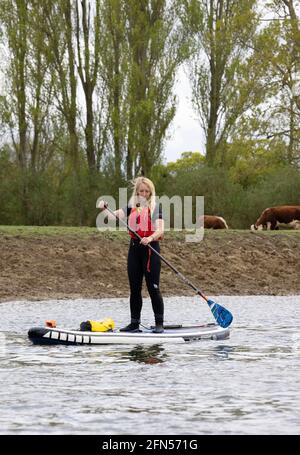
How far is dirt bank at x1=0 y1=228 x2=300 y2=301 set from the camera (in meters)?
24.9

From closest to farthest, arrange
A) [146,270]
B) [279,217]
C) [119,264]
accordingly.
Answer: [146,270] → [119,264] → [279,217]

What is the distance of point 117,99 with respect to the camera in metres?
40.1

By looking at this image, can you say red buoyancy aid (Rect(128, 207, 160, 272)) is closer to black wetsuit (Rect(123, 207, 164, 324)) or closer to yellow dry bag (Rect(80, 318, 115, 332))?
black wetsuit (Rect(123, 207, 164, 324))

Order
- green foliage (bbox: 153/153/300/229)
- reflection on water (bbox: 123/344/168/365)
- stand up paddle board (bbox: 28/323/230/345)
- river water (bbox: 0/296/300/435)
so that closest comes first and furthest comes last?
river water (bbox: 0/296/300/435) < reflection on water (bbox: 123/344/168/365) < stand up paddle board (bbox: 28/323/230/345) < green foliage (bbox: 153/153/300/229)

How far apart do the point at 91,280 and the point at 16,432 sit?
16.4 metres

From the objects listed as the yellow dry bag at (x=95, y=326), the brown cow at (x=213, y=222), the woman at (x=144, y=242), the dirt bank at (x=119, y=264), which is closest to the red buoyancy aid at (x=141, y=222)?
the woman at (x=144, y=242)

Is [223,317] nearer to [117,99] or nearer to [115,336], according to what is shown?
[115,336]

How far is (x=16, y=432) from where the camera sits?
9.29m

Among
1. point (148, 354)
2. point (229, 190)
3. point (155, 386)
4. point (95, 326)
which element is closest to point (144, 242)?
point (95, 326)

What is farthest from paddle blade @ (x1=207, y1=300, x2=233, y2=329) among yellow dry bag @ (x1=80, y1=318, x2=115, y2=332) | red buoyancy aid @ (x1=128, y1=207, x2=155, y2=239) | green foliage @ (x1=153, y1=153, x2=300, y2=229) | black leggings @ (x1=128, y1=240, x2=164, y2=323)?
green foliage @ (x1=153, y1=153, x2=300, y2=229)

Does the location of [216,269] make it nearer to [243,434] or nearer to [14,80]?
[14,80]

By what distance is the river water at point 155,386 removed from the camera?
9664 mm

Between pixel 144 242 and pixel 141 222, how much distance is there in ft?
1.03

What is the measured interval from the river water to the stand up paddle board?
0.09 m
